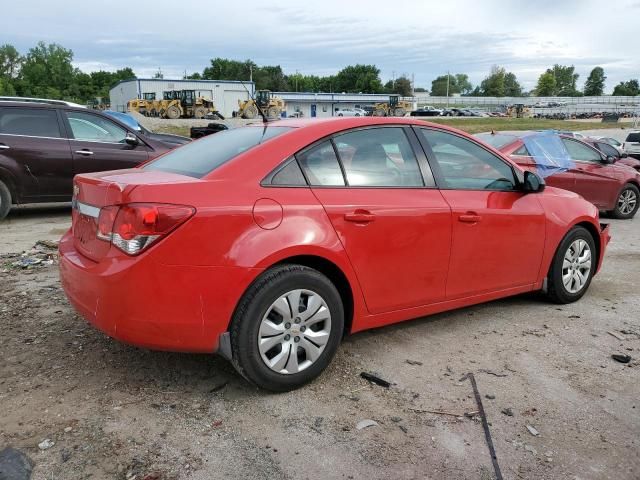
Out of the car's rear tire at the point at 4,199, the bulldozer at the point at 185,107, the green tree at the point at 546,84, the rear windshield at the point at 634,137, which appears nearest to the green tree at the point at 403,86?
the green tree at the point at 546,84

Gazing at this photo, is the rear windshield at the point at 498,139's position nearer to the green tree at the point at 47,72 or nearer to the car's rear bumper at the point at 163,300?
the car's rear bumper at the point at 163,300

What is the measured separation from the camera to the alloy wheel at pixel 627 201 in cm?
1084

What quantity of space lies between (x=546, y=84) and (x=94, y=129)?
513 ft

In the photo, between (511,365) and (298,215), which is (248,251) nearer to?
(298,215)

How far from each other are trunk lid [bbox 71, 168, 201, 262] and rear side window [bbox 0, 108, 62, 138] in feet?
17.6

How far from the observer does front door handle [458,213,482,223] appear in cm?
403

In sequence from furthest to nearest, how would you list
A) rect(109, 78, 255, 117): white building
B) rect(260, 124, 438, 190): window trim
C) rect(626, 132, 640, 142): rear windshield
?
rect(109, 78, 255, 117): white building < rect(626, 132, 640, 142): rear windshield < rect(260, 124, 438, 190): window trim

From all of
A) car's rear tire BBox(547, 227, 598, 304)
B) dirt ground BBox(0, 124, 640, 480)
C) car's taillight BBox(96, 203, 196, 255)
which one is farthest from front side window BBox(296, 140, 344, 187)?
car's rear tire BBox(547, 227, 598, 304)

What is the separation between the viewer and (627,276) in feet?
20.4

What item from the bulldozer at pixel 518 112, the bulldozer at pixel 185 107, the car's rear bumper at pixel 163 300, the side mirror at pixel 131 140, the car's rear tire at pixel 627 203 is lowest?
the car's rear tire at pixel 627 203

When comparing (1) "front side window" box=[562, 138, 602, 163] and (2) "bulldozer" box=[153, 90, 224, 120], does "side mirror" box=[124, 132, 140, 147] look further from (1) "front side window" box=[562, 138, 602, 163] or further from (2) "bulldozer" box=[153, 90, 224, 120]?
(2) "bulldozer" box=[153, 90, 224, 120]

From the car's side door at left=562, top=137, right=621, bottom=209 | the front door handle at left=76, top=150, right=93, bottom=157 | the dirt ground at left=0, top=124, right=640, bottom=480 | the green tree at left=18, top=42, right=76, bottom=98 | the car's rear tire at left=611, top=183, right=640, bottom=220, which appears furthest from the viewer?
the green tree at left=18, top=42, right=76, bottom=98

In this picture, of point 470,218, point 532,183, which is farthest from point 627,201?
point 470,218

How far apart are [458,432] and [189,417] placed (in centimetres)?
142
